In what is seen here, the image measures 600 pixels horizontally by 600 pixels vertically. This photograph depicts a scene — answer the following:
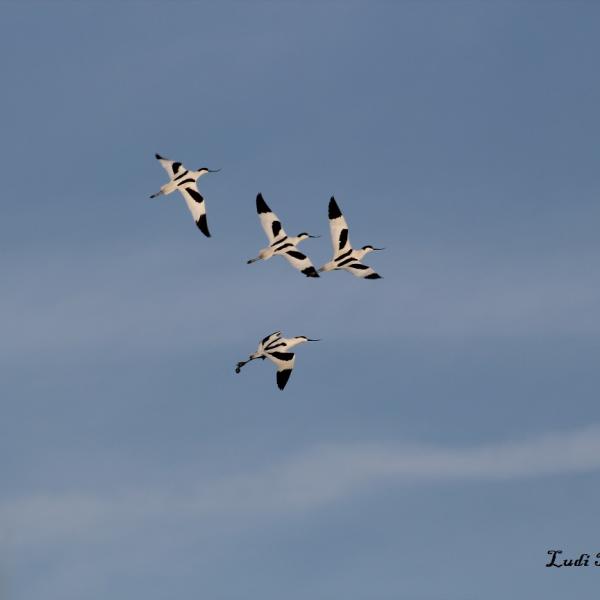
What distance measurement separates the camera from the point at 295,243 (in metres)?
108

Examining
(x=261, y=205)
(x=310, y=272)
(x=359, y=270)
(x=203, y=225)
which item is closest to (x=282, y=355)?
(x=310, y=272)

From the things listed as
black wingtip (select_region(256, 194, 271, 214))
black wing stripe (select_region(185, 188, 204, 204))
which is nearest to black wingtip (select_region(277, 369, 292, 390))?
black wingtip (select_region(256, 194, 271, 214))

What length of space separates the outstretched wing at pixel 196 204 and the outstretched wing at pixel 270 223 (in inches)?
221

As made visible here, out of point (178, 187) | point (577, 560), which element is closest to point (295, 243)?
point (178, 187)

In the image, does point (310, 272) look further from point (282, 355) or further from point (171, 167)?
point (171, 167)

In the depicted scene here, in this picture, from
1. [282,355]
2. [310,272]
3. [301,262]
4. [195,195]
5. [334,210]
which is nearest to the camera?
[282,355]

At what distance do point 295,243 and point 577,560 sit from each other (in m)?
41.4

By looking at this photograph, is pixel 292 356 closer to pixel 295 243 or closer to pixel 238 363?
pixel 238 363

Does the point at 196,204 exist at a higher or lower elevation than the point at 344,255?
higher

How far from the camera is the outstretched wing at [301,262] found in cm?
10475

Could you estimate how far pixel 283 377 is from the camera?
99.3 m

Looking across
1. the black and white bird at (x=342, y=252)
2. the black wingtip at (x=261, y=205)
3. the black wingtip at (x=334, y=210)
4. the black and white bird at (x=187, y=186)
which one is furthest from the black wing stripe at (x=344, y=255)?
the black and white bird at (x=187, y=186)

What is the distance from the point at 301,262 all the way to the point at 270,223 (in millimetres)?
6383

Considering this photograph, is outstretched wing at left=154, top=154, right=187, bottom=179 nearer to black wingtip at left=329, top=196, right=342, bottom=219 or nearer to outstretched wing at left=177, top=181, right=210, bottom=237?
outstretched wing at left=177, top=181, right=210, bottom=237
